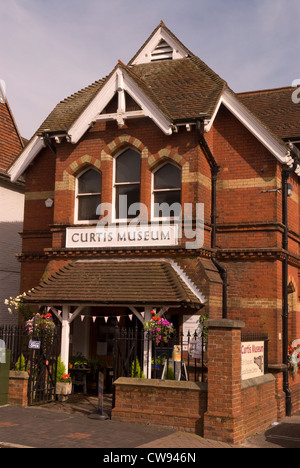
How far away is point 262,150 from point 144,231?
3.95 metres

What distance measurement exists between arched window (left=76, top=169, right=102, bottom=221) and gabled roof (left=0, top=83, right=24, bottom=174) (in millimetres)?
5622

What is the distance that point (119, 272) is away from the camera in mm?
15344

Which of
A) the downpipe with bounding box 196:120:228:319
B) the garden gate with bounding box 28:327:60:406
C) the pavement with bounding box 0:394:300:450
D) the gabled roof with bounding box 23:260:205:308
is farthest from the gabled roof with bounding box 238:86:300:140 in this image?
the garden gate with bounding box 28:327:60:406

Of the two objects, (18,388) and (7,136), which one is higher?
(7,136)

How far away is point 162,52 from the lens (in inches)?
A: 746

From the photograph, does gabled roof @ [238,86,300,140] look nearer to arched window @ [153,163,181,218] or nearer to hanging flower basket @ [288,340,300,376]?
arched window @ [153,163,181,218]

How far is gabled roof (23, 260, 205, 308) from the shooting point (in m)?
14.1

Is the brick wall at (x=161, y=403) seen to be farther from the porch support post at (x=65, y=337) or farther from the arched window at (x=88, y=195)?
the arched window at (x=88, y=195)

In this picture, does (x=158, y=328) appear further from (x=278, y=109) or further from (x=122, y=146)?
(x=278, y=109)

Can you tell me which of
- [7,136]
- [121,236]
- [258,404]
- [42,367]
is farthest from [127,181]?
[7,136]

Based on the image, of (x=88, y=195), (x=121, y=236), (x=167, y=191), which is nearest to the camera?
(x=121, y=236)

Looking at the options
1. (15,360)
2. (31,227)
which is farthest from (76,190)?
(15,360)

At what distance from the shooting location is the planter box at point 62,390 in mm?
14414

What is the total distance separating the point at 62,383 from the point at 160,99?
8207 millimetres
